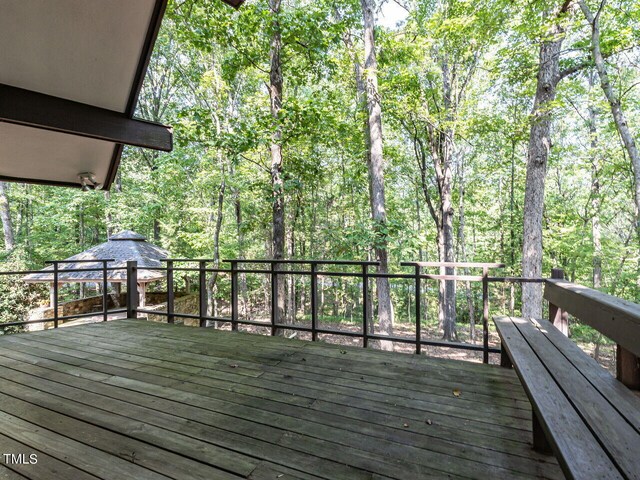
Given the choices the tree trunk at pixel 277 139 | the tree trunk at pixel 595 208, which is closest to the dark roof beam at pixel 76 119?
the tree trunk at pixel 277 139

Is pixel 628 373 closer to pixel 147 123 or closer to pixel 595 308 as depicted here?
pixel 595 308

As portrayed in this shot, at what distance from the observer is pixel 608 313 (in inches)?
53.4

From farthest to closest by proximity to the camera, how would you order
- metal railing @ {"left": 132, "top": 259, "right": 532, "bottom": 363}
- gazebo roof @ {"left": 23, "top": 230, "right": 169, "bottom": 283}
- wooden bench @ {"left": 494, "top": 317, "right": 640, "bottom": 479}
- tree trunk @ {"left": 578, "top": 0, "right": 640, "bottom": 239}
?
gazebo roof @ {"left": 23, "top": 230, "right": 169, "bottom": 283}, tree trunk @ {"left": 578, "top": 0, "right": 640, "bottom": 239}, metal railing @ {"left": 132, "top": 259, "right": 532, "bottom": 363}, wooden bench @ {"left": 494, "top": 317, "right": 640, "bottom": 479}

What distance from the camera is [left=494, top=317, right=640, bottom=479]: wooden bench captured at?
90 cm

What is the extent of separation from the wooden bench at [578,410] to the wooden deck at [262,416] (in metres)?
0.41

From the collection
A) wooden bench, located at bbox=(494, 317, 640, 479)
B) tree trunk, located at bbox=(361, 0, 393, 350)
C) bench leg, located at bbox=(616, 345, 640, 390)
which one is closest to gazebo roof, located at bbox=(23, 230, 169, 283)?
tree trunk, located at bbox=(361, 0, 393, 350)

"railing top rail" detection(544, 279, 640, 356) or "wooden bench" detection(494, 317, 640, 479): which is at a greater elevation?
"railing top rail" detection(544, 279, 640, 356)

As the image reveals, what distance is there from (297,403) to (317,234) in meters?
12.8

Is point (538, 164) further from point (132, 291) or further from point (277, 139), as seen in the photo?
point (132, 291)

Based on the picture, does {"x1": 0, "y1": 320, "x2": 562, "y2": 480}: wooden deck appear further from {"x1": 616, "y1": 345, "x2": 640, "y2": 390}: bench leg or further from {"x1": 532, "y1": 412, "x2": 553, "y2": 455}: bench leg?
{"x1": 616, "y1": 345, "x2": 640, "y2": 390}: bench leg

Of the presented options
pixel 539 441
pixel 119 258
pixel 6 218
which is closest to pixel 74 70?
pixel 539 441

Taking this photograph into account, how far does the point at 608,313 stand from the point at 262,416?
6.11ft

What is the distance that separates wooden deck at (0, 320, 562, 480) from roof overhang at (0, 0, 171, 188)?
76.9 inches

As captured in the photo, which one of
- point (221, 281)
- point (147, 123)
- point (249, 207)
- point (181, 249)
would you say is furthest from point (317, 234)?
point (147, 123)
